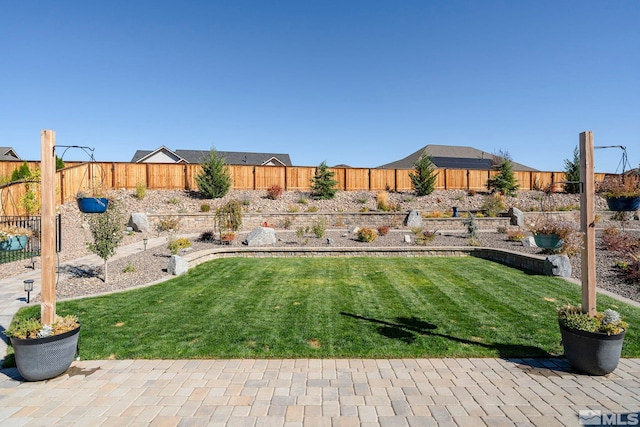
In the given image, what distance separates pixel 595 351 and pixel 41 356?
20.3 feet

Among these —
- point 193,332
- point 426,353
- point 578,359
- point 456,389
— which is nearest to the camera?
point 456,389

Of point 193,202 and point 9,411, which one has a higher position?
point 193,202

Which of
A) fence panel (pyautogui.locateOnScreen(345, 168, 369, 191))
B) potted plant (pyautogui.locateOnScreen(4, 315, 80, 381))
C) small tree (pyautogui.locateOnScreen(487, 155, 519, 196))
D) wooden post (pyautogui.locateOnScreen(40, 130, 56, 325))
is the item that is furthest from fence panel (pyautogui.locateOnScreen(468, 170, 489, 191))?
potted plant (pyautogui.locateOnScreen(4, 315, 80, 381))

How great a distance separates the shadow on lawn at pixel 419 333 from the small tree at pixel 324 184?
17583 millimetres

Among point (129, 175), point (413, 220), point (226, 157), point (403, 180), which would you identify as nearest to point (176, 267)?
point (413, 220)

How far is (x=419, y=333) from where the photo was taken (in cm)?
511

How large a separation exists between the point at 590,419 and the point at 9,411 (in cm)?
544

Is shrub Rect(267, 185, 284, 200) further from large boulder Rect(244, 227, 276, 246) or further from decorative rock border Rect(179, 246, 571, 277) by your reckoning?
decorative rock border Rect(179, 246, 571, 277)

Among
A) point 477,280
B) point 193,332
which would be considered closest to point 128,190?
point 193,332

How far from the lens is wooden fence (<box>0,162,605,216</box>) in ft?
72.1

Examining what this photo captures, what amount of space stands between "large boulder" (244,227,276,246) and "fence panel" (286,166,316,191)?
12.2 meters

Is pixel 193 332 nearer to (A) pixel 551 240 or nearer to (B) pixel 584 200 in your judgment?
(B) pixel 584 200

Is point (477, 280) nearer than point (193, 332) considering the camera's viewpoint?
No

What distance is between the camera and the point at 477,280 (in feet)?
27.2
